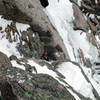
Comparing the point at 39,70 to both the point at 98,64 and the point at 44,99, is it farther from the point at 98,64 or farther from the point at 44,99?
the point at 98,64

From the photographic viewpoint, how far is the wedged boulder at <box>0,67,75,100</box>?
11.9 ft

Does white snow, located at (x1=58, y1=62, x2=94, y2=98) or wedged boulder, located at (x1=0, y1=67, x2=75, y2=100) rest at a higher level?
wedged boulder, located at (x1=0, y1=67, x2=75, y2=100)

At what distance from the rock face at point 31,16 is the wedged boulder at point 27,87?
13.3ft

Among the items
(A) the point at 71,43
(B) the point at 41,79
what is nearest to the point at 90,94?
(B) the point at 41,79

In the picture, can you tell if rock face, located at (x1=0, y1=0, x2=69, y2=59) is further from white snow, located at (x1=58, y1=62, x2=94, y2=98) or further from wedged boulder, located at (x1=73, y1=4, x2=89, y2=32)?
wedged boulder, located at (x1=73, y1=4, x2=89, y2=32)

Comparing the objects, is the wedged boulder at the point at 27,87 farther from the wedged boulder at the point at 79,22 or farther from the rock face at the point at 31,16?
the wedged boulder at the point at 79,22

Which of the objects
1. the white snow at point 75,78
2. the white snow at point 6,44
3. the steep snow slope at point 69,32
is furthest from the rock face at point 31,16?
the steep snow slope at point 69,32

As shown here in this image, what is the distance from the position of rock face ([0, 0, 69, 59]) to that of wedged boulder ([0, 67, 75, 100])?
13.3ft

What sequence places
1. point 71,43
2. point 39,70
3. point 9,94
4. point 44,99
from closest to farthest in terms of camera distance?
point 9,94, point 44,99, point 39,70, point 71,43

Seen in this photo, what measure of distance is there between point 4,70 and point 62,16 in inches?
388

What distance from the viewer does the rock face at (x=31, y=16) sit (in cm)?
803

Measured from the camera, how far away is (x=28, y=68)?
5.98 meters

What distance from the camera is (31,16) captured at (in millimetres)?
8656

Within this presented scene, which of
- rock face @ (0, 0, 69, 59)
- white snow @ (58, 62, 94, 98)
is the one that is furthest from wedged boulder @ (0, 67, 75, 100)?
rock face @ (0, 0, 69, 59)
